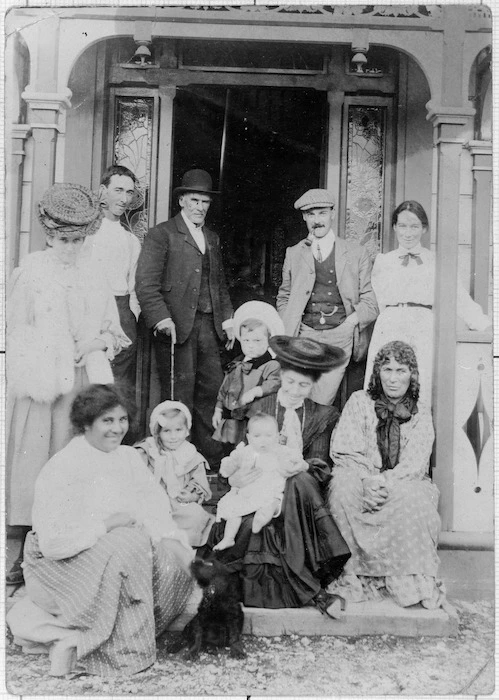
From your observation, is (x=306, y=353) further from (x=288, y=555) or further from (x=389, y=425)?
(x=288, y=555)

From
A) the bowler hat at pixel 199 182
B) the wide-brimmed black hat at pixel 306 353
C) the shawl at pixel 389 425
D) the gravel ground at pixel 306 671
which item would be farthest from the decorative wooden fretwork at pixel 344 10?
the gravel ground at pixel 306 671

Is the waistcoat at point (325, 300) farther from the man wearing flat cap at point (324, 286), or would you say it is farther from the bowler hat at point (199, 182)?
the bowler hat at point (199, 182)

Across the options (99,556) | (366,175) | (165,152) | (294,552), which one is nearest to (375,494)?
(294,552)

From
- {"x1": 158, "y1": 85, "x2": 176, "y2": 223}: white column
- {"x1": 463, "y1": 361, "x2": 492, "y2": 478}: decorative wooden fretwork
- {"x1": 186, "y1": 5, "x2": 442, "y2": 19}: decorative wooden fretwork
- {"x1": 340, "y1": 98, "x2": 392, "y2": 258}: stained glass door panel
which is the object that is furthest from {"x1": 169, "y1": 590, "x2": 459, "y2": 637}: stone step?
{"x1": 186, "y1": 5, "x2": 442, "y2": 19}: decorative wooden fretwork

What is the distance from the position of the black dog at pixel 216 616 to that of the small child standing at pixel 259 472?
0.57ft

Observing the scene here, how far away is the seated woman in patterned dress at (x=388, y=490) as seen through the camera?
398 cm

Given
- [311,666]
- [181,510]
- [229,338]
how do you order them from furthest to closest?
[229,338] → [181,510] → [311,666]

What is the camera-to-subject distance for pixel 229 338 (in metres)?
4.38

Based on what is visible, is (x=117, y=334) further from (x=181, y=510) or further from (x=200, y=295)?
(x=181, y=510)

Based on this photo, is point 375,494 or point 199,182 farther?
point 199,182

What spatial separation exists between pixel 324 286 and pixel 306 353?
39cm

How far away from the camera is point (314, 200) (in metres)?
4.32

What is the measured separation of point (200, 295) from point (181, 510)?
1.12 metres

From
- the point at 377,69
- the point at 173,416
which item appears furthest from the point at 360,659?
the point at 377,69
